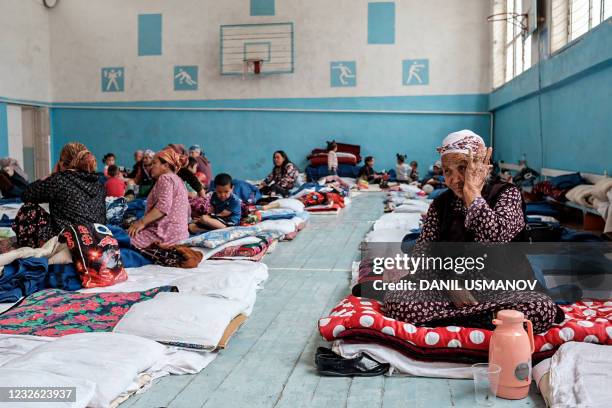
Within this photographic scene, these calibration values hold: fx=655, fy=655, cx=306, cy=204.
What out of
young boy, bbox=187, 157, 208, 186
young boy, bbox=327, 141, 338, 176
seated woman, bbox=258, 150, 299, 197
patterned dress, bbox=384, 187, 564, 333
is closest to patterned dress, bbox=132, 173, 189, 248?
patterned dress, bbox=384, 187, 564, 333

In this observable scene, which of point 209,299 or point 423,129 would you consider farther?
point 423,129

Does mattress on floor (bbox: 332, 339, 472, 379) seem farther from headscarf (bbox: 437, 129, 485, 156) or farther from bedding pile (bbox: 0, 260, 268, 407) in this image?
headscarf (bbox: 437, 129, 485, 156)

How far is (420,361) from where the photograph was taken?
8.91ft

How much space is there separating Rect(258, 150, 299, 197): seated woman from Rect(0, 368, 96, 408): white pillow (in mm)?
7588

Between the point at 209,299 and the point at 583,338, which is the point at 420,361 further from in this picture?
the point at 209,299

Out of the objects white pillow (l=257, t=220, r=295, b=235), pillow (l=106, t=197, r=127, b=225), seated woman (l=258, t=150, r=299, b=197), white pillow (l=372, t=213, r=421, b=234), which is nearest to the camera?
white pillow (l=257, t=220, r=295, b=235)

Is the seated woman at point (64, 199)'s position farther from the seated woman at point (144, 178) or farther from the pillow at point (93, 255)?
the seated woman at point (144, 178)

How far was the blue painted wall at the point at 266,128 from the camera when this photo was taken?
13836 millimetres

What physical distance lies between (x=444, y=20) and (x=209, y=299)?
11828 mm

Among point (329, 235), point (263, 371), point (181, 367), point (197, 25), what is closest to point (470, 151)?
point (263, 371)

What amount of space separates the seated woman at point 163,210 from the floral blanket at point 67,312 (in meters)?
1.39

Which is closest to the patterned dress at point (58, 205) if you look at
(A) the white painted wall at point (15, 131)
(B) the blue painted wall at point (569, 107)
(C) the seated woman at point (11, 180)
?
(B) the blue painted wall at point (569, 107)

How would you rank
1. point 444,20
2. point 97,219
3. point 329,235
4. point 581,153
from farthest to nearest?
point 444,20 < point 581,153 < point 329,235 < point 97,219

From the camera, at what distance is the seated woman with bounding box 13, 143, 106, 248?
4516 mm
